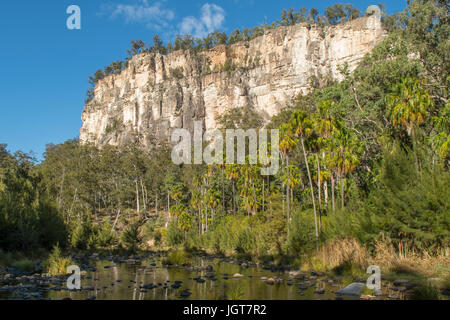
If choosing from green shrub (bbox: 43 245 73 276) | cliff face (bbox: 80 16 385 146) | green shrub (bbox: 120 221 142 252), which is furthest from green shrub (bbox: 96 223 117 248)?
cliff face (bbox: 80 16 385 146)

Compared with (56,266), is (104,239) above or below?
below

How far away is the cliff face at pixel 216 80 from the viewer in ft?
310

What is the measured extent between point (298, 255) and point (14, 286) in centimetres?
1601

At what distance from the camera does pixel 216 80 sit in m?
111

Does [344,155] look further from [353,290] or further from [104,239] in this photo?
[104,239]

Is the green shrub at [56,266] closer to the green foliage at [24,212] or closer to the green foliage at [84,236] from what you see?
the green foliage at [24,212]

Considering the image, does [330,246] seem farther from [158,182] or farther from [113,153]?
[113,153]

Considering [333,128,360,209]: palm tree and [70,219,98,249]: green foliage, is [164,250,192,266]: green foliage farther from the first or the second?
[70,219,98,249]: green foliage

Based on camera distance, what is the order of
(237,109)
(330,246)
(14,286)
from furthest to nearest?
(237,109), (330,246), (14,286)

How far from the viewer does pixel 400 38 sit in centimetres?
2725

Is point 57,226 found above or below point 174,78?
below

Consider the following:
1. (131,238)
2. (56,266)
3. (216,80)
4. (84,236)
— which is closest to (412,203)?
(56,266)

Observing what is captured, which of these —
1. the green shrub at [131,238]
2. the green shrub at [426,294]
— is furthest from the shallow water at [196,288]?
the green shrub at [131,238]
